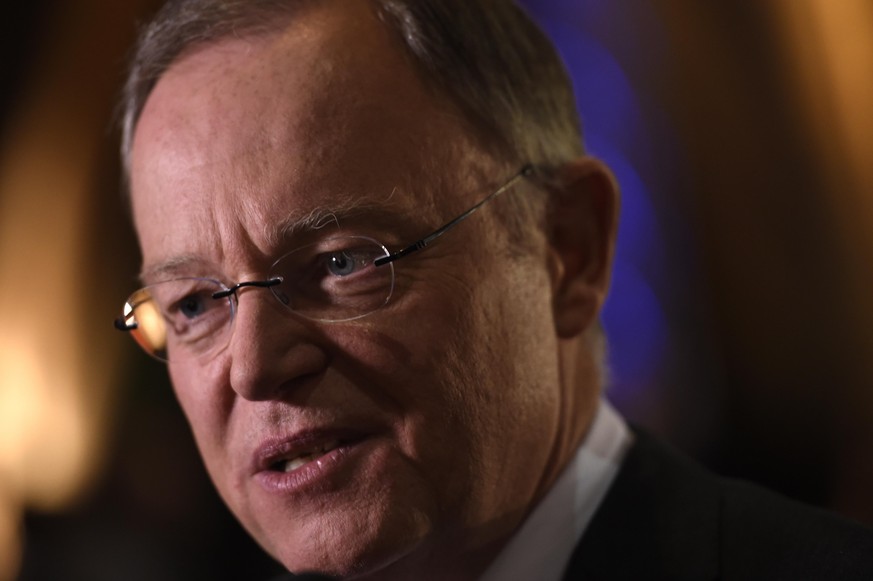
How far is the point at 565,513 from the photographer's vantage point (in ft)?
6.40

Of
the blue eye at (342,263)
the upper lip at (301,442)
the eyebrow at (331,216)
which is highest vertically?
the eyebrow at (331,216)

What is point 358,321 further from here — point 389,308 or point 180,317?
point 180,317

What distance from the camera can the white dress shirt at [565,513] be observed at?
6.15ft

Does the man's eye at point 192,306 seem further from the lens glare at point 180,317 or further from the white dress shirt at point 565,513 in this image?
the white dress shirt at point 565,513

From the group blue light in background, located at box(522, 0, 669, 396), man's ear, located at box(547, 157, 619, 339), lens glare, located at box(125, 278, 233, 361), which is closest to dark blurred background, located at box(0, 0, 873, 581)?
blue light in background, located at box(522, 0, 669, 396)

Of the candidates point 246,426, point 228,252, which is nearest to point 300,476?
point 246,426

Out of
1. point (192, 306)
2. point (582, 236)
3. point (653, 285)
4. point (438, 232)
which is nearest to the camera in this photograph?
point (438, 232)

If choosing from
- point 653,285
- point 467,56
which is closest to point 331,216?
point 467,56

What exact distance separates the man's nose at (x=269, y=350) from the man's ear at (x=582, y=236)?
23.5 inches

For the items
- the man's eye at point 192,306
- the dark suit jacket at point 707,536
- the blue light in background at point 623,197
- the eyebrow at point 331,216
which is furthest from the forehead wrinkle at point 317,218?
the blue light in background at point 623,197

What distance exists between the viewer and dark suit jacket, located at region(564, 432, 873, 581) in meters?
1.74

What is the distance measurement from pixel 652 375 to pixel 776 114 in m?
1.32

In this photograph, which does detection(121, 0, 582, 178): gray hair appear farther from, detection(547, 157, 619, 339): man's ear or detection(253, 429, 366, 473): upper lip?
detection(253, 429, 366, 473): upper lip

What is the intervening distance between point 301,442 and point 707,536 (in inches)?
32.7
